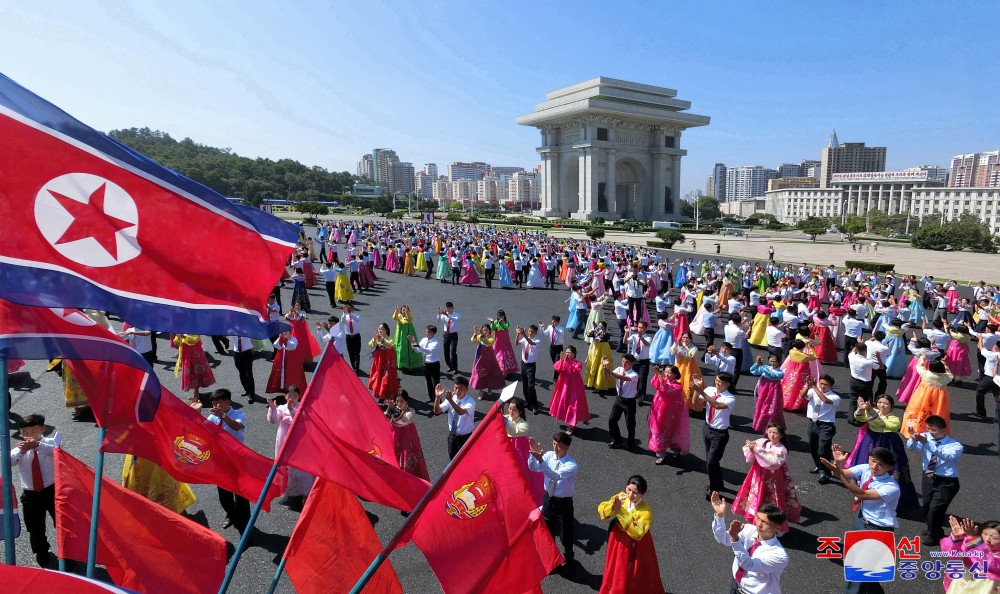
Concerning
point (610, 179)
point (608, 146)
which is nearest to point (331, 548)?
point (610, 179)

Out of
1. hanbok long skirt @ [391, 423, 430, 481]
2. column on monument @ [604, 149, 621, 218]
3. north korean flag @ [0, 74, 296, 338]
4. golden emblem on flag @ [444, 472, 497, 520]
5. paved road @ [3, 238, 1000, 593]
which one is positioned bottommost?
paved road @ [3, 238, 1000, 593]

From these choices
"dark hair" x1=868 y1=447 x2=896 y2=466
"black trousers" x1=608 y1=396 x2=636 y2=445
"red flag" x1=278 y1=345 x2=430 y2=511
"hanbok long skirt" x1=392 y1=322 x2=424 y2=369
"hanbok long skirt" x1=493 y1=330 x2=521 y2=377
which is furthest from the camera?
"hanbok long skirt" x1=392 y1=322 x2=424 y2=369

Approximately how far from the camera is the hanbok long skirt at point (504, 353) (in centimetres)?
1065

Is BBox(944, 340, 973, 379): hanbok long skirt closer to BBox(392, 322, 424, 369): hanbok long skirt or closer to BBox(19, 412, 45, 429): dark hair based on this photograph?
BBox(392, 322, 424, 369): hanbok long skirt

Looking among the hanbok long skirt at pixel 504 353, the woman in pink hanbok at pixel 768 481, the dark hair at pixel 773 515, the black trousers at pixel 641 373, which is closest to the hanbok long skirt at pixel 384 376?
the hanbok long skirt at pixel 504 353

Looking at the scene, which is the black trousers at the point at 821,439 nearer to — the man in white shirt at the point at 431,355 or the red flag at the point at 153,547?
the man in white shirt at the point at 431,355

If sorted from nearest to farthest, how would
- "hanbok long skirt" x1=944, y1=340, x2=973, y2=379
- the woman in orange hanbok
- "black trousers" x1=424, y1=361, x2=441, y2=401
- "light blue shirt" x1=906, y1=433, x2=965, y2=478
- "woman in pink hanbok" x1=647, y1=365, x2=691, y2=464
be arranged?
1. "light blue shirt" x1=906, y1=433, x2=965, y2=478
2. the woman in orange hanbok
3. "woman in pink hanbok" x1=647, y1=365, x2=691, y2=464
4. "black trousers" x1=424, y1=361, x2=441, y2=401
5. "hanbok long skirt" x1=944, y1=340, x2=973, y2=379

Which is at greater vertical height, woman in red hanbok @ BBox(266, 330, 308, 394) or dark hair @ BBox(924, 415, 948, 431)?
dark hair @ BBox(924, 415, 948, 431)

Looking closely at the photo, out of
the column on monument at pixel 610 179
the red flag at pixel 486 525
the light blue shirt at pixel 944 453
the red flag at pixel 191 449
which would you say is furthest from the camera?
the column on monument at pixel 610 179

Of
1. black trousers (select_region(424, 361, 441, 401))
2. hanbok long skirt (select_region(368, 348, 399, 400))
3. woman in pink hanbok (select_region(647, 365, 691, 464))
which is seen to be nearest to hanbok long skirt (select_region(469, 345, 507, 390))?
Answer: black trousers (select_region(424, 361, 441, 401))

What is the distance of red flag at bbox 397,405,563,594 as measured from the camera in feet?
9.04

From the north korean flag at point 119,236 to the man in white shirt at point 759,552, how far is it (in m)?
3.40

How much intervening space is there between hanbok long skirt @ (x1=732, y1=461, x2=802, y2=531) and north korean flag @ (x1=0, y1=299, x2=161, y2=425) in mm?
5513

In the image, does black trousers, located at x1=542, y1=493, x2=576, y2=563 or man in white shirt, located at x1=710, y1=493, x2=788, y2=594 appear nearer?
man in white shirt, located at x1=710, y1=493, x2=788, y2=594
